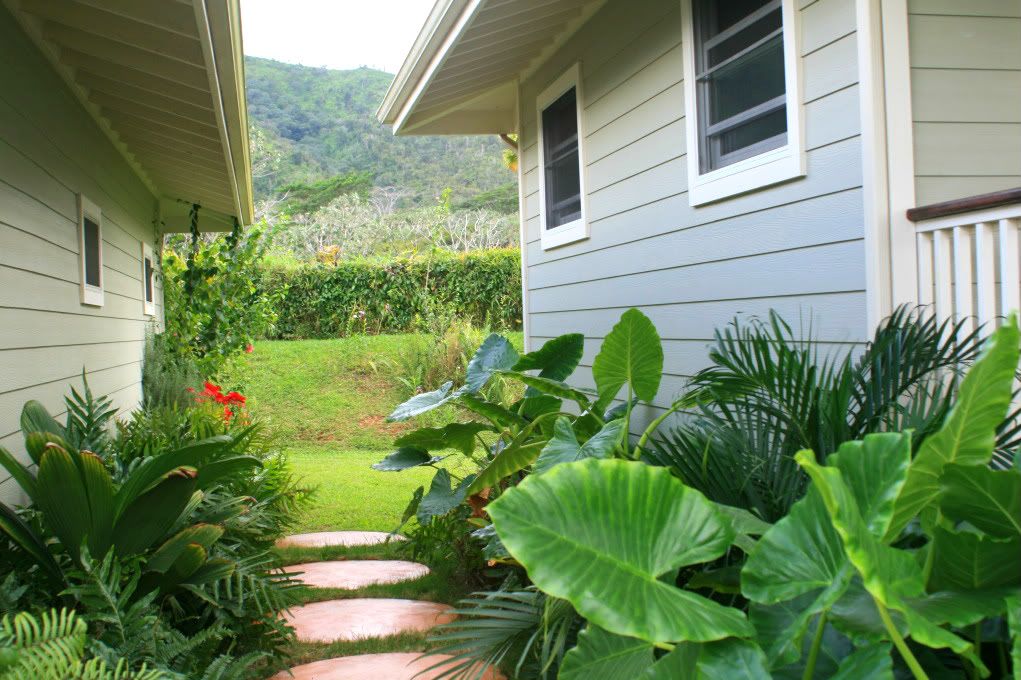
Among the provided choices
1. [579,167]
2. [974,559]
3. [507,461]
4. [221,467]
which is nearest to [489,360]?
[507,461]

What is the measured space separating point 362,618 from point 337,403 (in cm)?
849

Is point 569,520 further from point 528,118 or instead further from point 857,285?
point 528,118

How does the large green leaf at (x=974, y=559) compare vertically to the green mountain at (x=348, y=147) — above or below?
below

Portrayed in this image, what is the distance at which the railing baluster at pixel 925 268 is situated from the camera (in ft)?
9.30

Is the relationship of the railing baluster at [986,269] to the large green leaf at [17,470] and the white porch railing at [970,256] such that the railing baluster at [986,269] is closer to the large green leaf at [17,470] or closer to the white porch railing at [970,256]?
the white porch railing at [970,256]

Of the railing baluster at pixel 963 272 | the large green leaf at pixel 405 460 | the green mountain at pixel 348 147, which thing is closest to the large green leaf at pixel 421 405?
the large green leaf at pixel 405 460

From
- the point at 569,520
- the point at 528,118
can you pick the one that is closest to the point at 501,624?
the point at 569,520

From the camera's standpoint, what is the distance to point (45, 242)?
157 inches

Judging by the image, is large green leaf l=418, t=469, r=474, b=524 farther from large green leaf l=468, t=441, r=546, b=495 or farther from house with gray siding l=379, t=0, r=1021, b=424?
house with gray siding l=379, t=0, r=1021, b=424

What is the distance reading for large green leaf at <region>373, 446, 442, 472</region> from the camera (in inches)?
175

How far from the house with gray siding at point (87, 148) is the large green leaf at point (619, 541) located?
2.47 metres

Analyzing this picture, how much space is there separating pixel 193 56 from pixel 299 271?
11876 millimetres

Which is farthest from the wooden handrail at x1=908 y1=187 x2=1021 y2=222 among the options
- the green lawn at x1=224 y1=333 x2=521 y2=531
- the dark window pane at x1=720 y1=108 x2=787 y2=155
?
the green lawn at x1=224 y1=333 x2=521 y2=531

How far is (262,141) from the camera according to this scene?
100 ft
